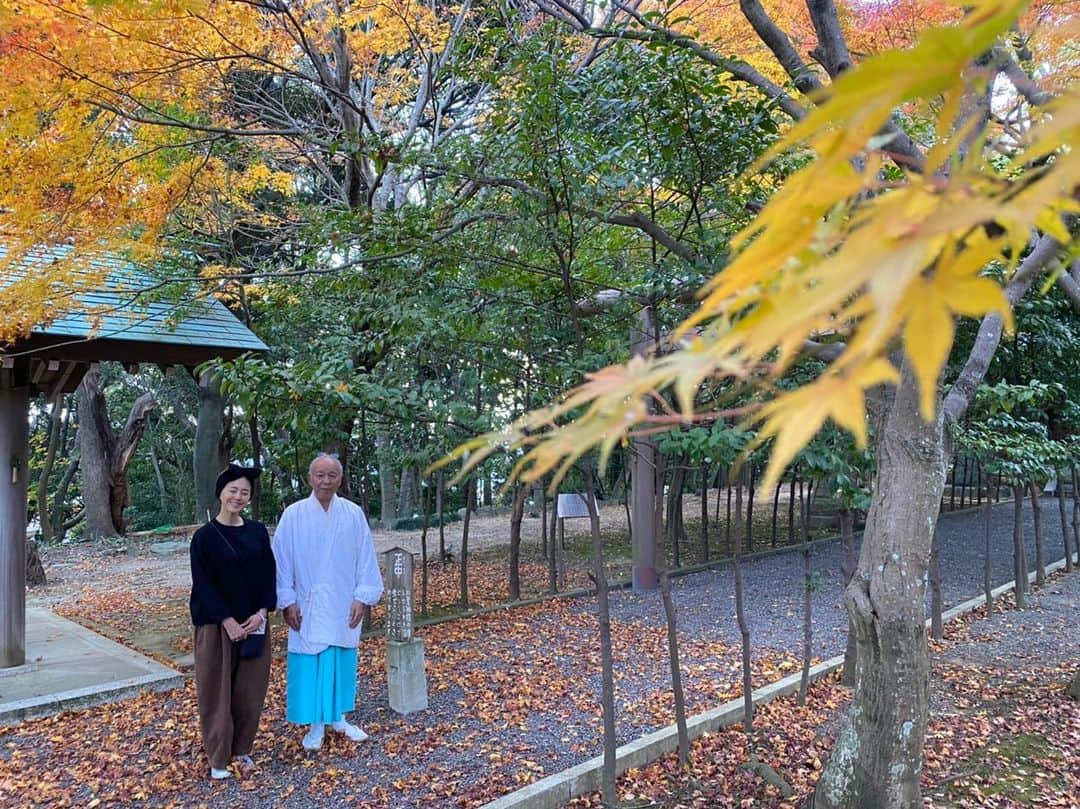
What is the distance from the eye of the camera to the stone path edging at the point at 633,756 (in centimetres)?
341

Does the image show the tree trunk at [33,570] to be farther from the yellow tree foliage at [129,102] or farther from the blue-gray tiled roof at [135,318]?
the blue-gray tiled roof at [135,318]

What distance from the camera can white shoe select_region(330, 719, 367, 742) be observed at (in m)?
4.23

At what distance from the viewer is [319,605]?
418 centimetres

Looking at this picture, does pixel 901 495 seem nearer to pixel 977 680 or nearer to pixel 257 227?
pixel 977 680

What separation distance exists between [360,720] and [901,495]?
341cm

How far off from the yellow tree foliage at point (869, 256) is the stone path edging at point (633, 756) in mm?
3231

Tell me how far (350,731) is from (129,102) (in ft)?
16.8

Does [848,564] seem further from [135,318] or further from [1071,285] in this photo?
[135,318]

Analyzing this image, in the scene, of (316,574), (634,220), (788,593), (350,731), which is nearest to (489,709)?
(350,731)

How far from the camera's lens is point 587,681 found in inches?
206

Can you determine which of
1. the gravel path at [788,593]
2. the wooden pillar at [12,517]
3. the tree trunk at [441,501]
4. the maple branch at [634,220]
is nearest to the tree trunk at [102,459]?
the tree trunk at [441,501]

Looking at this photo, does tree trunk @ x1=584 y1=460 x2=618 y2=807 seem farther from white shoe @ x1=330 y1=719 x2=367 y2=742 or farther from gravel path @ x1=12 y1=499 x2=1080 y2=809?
white shoe @ x1=330 y1=719 x2=367 y2=742

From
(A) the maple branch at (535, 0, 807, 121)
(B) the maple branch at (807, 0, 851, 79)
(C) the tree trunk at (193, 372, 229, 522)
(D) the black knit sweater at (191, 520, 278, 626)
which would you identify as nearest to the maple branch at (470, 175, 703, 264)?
(A) the maple branch at (535, 0, 807, 121)

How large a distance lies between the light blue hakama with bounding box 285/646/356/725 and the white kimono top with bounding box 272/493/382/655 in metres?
0.06
